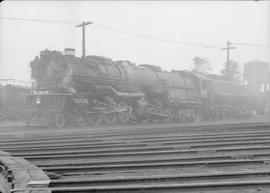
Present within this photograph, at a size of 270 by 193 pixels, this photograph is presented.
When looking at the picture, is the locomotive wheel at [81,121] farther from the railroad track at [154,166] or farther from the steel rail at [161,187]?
the steel rail at [161,187]

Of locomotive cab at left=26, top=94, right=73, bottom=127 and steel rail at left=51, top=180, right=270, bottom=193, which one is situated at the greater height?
steel rail at left=51, top=180, right=270, bottom=193

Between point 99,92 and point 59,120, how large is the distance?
2.20 metres

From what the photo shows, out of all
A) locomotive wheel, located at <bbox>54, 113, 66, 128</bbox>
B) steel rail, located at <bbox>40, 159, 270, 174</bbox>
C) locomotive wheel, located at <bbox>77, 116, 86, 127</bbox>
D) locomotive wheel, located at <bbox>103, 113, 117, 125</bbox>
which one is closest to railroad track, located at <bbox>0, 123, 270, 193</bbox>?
steel rail, located at <bbox>40, 159, 270, 174</bbox>

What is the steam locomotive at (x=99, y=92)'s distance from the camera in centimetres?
1592

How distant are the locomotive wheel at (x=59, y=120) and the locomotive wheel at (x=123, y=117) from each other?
2.60 metres

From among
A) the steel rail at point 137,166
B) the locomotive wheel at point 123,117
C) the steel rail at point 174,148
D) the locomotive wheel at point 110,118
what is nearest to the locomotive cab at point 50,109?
the locomotive wheel at point 110,118

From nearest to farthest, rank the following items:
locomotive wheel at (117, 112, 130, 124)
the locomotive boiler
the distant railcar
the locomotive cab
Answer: the locomotive cab
the locomotive boiler
locomotive wheel at (117, 112, 130, 124)
the distant railcar

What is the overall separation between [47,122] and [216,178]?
40.2 ft

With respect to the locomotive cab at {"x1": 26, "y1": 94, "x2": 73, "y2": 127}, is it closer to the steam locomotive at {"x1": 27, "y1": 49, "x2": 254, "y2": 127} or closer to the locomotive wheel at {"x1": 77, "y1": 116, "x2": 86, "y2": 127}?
the steam locomotive at {"x1": 27, "y1": 49, "x2": 254, "y2": 127}

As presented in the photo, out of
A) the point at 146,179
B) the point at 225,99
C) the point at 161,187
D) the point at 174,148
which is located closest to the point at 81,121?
the point at 174,148

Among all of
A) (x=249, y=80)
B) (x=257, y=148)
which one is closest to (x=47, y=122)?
(x=257, y=148)

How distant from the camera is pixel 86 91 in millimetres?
16656

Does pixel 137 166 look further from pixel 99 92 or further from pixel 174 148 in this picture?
pixel 99 92

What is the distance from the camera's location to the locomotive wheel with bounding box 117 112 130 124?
17.2 metres
